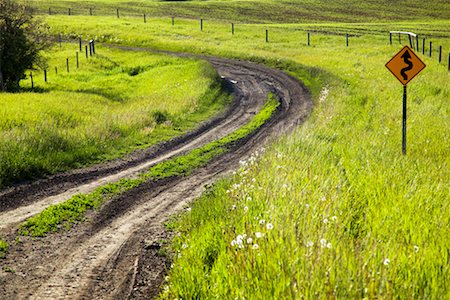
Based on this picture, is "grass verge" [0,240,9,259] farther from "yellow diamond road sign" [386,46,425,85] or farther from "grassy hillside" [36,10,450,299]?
"yellow diamond road sign" [386,46,425,85]

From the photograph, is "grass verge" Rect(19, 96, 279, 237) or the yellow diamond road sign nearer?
"grass verge" Rect(19, 96, 279, 237)

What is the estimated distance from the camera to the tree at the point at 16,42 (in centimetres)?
3050

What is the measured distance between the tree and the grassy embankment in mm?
1752

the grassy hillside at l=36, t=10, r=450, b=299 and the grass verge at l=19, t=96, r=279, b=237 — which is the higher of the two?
the grassy hillside at l=36, t=10, r=450, b=299

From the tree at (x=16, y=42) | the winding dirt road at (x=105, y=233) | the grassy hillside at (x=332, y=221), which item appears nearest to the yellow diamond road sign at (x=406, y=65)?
the grassy hillside at (x=332, y=221)

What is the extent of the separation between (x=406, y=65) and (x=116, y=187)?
324 inches

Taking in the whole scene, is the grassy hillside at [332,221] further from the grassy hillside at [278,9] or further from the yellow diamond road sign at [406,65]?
the grassy hillside at [278,9]

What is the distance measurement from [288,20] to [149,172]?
87.2 meters

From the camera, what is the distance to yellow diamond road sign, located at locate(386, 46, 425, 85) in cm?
1285

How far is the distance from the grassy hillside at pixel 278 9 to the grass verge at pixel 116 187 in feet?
256

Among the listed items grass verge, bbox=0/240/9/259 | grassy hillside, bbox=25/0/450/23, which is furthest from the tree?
grassy hillside, bbox=25/0/450/23

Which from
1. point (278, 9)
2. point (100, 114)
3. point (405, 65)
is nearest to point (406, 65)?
point (405, 65)

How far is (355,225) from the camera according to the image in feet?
24.1

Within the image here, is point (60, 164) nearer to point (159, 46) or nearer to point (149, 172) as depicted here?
point (149, 172)
